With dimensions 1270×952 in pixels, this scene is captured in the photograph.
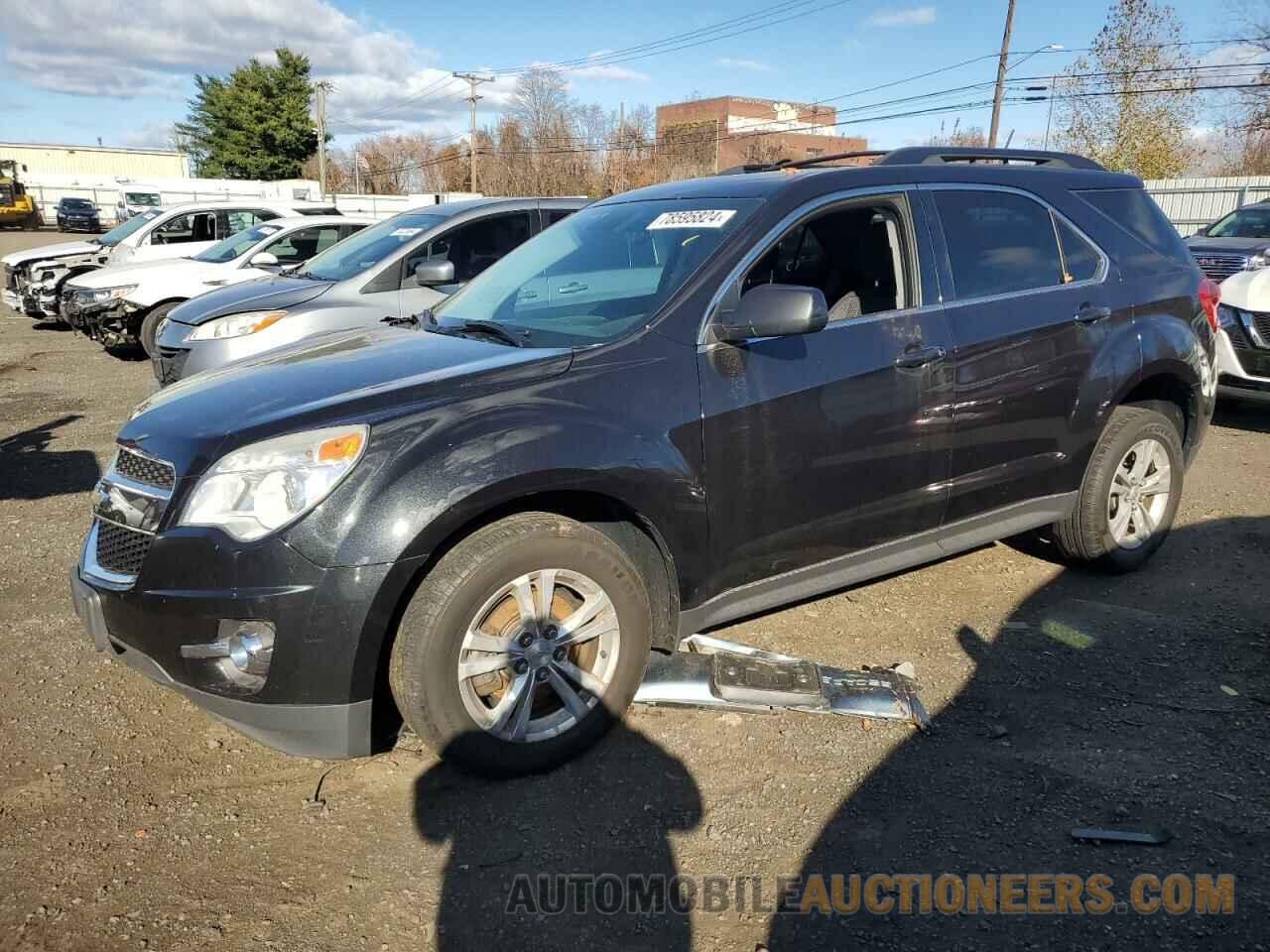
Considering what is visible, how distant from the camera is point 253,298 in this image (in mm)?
7199

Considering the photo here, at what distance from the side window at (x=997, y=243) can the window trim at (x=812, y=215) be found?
0.16m

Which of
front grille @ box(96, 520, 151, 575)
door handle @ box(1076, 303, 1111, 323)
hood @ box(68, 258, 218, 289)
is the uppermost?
door handle @ box(1076, 303, 1111, 323)

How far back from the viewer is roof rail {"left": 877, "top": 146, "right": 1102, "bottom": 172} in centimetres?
406

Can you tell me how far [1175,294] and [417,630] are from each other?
3.95 meters

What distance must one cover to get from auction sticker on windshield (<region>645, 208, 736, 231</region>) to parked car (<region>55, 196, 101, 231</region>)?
157ft

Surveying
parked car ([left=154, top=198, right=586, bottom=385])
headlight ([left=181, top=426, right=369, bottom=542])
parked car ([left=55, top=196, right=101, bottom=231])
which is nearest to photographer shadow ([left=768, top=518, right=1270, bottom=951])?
headlight ([left=181, top=426, right=369, bottom=542])

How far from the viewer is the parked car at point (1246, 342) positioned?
738cm

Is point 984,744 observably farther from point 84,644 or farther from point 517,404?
point 84,644

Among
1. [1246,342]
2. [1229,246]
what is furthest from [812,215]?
[1229,246]

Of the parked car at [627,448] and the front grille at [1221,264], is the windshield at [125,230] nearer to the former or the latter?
the parked car at [627,448]

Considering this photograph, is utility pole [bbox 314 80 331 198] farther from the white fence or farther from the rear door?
the rear door

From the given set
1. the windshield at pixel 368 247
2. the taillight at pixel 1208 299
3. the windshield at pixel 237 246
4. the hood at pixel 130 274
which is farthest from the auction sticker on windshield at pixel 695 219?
the hood at pixel 130 274

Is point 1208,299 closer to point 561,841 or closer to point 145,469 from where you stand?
point 561,841

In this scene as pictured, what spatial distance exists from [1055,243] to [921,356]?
114cm
